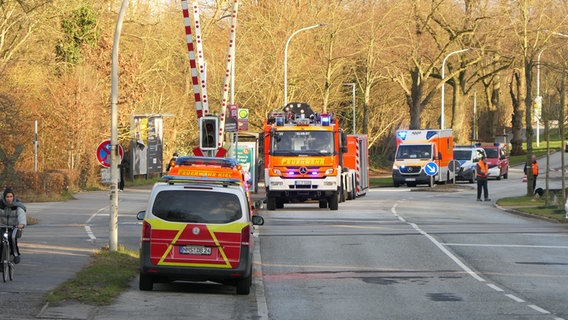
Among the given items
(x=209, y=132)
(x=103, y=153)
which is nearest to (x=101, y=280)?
(x=103, y=153)

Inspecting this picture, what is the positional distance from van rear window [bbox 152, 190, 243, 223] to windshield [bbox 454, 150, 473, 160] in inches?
1849

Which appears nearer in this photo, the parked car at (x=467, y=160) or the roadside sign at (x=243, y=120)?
the roadside sign at (x=243, y=120)

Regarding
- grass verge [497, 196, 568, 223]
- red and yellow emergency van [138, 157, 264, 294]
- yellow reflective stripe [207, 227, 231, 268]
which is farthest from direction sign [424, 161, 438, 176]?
yellow reflective stripe [207, 227, 231, 268]

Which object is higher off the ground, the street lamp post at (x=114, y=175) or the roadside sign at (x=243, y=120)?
the roadside sign at (x=243, y=120)

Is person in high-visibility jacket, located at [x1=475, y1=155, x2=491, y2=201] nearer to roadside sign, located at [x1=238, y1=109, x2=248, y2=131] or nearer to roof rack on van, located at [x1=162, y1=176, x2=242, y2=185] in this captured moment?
roadside sign, located at [x1=238, y1=109, x2=248, y2=131]

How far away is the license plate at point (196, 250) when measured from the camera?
53.8 ft

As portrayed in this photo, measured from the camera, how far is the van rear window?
16.5m

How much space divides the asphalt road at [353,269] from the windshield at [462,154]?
26.3 metres

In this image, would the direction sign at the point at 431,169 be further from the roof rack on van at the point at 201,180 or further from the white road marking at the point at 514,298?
the roof rack on van at the point at 201,180

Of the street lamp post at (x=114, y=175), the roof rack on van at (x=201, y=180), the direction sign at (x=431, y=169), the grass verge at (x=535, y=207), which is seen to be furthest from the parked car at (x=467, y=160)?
the roof rack on van at (x=201, y=180)

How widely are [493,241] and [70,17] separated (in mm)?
34398

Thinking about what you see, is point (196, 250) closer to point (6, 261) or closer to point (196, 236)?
point (196, 236)

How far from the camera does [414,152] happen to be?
56406 millimetres

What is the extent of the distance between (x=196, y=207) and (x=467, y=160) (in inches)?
1863
